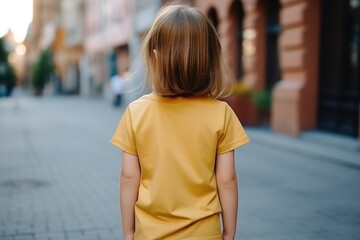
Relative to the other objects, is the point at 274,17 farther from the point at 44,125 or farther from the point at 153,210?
the point at 153,210

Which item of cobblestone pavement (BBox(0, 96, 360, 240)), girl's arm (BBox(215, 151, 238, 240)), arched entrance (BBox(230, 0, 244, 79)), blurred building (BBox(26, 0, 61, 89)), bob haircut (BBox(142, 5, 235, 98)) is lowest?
cobblestone pavement (BBox(0, 96, 360, 240))

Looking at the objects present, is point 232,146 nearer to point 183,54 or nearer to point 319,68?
point 183,54

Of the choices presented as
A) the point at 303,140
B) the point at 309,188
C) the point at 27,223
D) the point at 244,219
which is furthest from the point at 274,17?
the point at 27,223

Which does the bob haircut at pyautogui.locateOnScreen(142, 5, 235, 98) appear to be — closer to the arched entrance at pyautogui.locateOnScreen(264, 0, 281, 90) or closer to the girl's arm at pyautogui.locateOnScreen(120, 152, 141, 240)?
the girl's arm at pyautogui.locateOnScreen(120, 152, 141, 240)

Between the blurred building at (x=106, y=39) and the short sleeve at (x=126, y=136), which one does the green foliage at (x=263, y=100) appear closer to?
the short sleeve at (x=126, y=136)

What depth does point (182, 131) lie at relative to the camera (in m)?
1.75

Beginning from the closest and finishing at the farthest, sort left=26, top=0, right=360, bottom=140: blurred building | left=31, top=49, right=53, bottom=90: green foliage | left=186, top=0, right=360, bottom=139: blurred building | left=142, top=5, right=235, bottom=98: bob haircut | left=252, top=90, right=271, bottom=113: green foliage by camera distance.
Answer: left=142, top=5, right=235, bottom=98: bob haircut, left=186, top=0, right=360, bottom=139: blurred building, left=26, top=0, right=360, bottom=140: blurred building, left=252, top=90, right=271, bottom=113: green foliage, left=31, top=49, right=53, bottom=90: green foliage

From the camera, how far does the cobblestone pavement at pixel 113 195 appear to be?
4.61 m

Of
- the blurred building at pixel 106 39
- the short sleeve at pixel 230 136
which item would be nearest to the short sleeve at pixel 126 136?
the short sleeve at pixel 230 136

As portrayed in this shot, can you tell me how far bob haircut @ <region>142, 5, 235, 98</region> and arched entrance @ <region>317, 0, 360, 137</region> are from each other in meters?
8.71

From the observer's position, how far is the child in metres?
1.71

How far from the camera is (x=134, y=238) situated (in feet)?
6.15

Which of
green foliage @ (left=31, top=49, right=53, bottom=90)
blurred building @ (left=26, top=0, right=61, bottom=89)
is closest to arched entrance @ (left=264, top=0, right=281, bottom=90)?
green foliage @ (left=31, top=49, right=53, bottom=90)

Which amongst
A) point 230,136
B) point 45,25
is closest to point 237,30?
point 230,136
